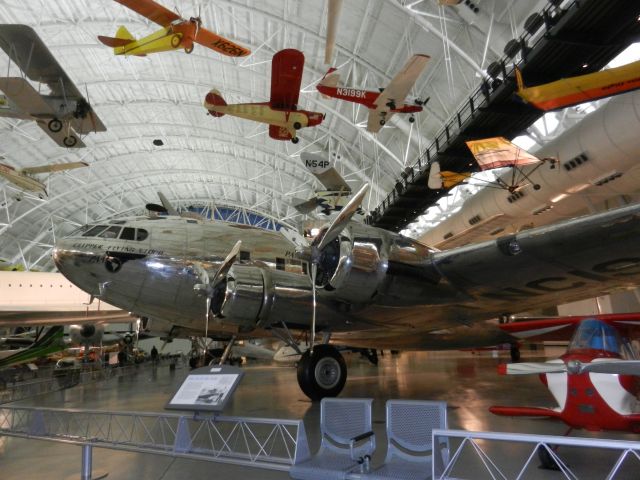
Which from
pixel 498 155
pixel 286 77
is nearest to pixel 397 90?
pixel 286 77

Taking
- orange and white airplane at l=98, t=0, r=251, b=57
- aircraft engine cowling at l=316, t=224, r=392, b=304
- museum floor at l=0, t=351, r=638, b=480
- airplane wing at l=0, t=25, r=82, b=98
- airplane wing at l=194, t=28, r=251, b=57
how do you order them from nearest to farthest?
museum floor at l=0, t=351, r=638, b=480 → aircraft engine cowling at l=316, t=224, r=392, b=304 → airplane wing at l=0, t=25, r=82, b=98 → orange and white airplane at l=98, t=0, r=251, b=57 → airplane wing at l=194, t=28, r=251, b=57

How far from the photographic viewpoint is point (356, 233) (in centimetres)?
679

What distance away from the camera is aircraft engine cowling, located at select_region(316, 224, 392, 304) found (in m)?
6.56

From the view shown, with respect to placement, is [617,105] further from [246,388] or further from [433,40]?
[246,388]

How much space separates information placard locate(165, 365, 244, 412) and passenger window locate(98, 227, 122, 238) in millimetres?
4850

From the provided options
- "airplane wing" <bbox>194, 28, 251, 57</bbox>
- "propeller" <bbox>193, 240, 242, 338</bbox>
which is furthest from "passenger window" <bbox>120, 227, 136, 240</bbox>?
"airplane wing" <bbox>194, 28, 251, 57</bbox>

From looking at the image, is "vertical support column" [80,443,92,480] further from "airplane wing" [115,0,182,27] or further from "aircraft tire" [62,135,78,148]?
"aircraft tire" [62,135,78,148]

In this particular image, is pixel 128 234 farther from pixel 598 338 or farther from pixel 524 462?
pixel 598 338

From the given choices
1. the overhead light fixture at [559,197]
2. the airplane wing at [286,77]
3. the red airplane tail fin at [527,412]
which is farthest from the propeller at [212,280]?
the overhead light fixture at [559,197]

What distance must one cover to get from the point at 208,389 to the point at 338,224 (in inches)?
127

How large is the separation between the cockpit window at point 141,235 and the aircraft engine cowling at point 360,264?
13.1ft

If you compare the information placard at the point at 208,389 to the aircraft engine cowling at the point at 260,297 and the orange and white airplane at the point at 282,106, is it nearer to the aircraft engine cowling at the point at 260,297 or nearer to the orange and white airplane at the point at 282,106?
the aircraft engine cowling at the point at 260,297

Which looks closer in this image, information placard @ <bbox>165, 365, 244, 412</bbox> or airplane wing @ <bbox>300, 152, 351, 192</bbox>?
information placard @ <bbox>165, 365, 244, 412</bbox>

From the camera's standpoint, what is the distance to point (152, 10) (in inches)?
568
